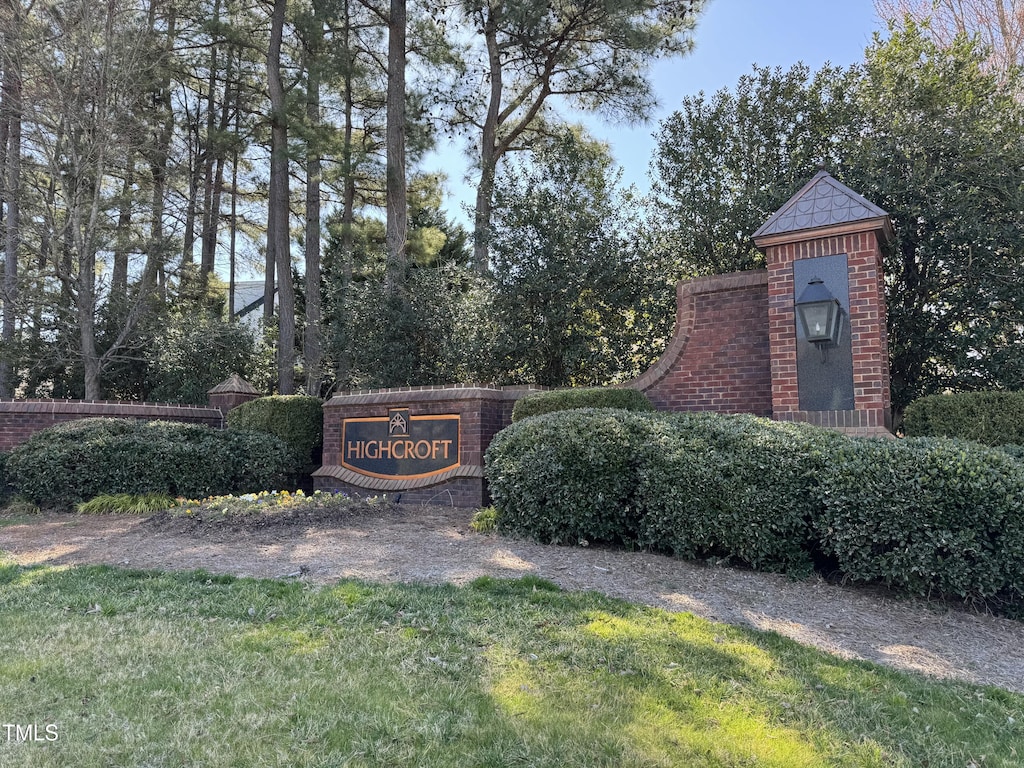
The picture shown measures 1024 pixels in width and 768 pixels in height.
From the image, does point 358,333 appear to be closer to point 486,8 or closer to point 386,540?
point 386,540

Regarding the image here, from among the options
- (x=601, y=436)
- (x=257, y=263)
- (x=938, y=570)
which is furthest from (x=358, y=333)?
(x=257, y=263)

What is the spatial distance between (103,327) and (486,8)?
35.2 ft

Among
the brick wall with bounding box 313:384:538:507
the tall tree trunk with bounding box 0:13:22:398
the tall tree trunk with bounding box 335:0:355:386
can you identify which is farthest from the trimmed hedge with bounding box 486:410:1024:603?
the tall tree trunk with bounding box 0:13:22:398

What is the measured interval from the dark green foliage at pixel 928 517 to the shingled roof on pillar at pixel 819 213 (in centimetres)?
260

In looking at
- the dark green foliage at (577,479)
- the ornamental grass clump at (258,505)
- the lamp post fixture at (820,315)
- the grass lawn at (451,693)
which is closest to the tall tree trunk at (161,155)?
the ornamental grass clump at (258,505)

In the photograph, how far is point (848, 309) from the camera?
5914mm

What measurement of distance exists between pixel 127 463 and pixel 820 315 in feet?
26.2

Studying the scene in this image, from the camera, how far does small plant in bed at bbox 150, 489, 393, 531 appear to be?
607 centimetres

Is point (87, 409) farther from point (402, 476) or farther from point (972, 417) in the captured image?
point (972, 417)

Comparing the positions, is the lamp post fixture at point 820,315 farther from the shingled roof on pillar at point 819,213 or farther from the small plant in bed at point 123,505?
the small plant in bed at point 123,505

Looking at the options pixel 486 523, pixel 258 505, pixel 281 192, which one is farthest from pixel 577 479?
pixel 281 192

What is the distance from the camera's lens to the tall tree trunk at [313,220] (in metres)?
12.2

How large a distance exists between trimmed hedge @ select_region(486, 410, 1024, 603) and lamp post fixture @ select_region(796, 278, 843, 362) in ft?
4.40

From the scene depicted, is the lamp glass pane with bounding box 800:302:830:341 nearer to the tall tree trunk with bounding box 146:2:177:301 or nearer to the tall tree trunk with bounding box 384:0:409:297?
the tall tree trunk with bounding box 384:0:409:297
